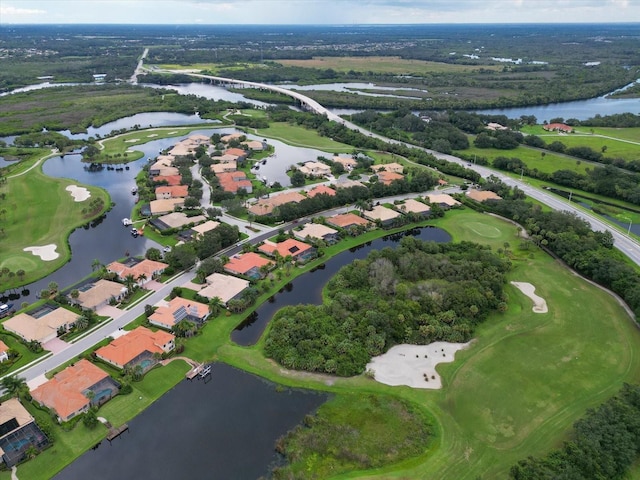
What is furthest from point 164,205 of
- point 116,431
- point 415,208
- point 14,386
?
point 116,431

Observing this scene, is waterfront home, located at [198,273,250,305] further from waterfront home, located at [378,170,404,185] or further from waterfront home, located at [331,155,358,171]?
waterfront home, located at [331,155,358,171]

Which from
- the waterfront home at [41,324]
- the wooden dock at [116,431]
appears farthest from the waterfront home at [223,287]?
the wooden dock at [116,431]

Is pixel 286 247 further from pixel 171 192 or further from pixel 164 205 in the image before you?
pixel 171 192

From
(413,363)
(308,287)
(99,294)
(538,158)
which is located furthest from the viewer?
(538,158)

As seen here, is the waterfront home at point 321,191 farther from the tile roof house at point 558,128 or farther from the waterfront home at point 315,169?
the tile roof house at point 558,128

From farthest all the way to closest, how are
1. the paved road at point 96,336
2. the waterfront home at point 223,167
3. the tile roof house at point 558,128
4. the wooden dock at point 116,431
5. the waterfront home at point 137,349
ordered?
the tile roof house at point 558,128, the waterfront home at point 223,167, the waterfront home at point 137,349, the paved road at point 96,336, the wooden dock at point 116,431

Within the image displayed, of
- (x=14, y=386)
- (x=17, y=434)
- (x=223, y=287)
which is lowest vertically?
(x=223, y=287)

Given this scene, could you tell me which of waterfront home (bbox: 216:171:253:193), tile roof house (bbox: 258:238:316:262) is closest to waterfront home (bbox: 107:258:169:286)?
tile roof house (bbox: 258:238:316:262)
